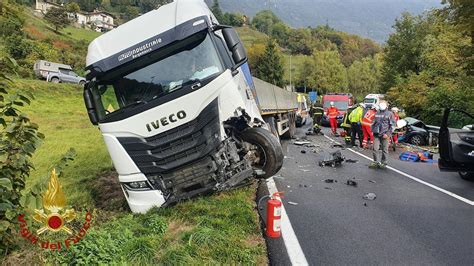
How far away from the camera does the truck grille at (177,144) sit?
5.30 metres

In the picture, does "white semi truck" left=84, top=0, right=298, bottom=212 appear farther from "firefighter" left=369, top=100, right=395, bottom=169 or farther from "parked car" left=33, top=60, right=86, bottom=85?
"parked car" left=33, top=60, right=86, bottom=85

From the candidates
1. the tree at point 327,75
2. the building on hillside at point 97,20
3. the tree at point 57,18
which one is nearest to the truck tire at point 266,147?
the tree at point 57,18

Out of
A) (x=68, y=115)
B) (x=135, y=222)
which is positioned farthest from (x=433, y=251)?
(x=68, y=115)

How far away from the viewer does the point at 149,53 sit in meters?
5.45

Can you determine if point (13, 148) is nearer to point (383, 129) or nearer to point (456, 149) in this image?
point (456, 149)

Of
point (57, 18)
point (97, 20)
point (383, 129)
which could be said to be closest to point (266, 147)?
point (383, 129)

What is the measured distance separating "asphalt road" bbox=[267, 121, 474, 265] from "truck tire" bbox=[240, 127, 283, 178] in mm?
686

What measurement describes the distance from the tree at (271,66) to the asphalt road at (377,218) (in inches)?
2709

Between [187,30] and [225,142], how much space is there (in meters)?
1.57

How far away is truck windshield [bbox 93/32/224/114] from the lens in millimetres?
5449

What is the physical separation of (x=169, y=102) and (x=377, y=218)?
128 inches

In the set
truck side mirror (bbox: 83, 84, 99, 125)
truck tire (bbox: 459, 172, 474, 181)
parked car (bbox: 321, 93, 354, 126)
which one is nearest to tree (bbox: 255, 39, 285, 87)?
parked car (bbox: 321, 93, 354, 126)

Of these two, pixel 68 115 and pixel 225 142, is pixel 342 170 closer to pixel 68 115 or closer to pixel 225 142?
pixel 225 142

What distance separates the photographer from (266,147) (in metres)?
6.03
